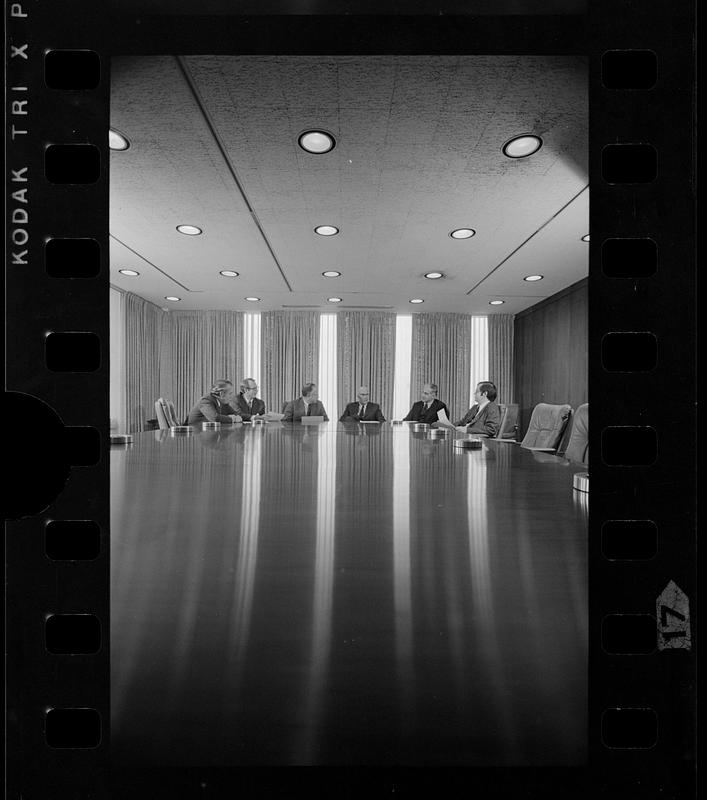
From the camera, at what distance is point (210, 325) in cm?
654

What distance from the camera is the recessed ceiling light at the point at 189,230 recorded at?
9.74ft

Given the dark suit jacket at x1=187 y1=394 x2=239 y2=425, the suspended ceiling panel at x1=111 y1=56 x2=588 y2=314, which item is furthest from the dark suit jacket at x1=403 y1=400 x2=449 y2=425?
the dark suit jacket at x1=187 y1=394 x2=239 y2=425

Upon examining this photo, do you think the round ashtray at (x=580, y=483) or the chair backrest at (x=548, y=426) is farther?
the chair backrest at (x=548, y=426)

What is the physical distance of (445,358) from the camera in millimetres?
6719

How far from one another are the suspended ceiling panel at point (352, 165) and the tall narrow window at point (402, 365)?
258 centimetres

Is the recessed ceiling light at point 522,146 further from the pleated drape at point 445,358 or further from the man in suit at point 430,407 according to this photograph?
the pleated drape at point 445,358

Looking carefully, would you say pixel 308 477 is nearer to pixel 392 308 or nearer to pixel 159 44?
pixel 159 44

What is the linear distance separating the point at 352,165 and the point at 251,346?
477 cm

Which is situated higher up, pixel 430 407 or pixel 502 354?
pixel 502 354

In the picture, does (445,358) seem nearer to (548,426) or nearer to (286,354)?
(286,354)

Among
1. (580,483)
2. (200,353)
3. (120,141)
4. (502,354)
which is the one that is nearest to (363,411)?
(502,354)
